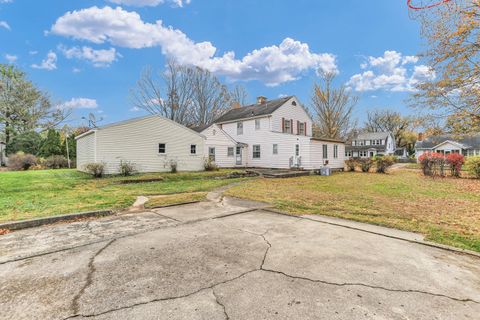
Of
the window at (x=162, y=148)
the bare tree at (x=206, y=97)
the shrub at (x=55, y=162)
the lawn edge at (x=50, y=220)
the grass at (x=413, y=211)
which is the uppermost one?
the bare tree at (x=206, y=97)

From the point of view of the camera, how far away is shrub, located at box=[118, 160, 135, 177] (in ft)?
47.9

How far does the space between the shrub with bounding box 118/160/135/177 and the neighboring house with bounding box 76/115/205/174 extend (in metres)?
0.20

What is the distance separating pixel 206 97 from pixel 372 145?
120 feet

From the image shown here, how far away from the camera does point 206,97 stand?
1330 inches

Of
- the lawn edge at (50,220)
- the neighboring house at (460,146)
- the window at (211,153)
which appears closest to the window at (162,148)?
the window at (211,153)

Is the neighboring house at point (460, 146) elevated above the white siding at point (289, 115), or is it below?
below

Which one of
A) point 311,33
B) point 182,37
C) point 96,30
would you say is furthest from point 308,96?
point 96,30

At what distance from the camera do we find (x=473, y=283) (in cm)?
265

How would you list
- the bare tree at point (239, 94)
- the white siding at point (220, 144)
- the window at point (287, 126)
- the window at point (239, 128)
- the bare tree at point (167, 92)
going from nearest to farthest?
1. the white siding at point (220, 144)
2. the window at point (287, 126)
3. the window at point (239, 128)
4. the bare tree at point (167, 92)
5. the bare tree at point (239, 94)

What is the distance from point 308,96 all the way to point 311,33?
15537 mm

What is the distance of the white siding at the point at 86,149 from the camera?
14.7 meters

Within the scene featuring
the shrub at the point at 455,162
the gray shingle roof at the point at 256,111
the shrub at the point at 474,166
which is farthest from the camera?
the gray shingle roof at the point at 256,111

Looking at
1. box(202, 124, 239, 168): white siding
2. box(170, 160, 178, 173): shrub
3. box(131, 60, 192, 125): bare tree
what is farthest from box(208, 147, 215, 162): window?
box(131, 60, 192, 125): bare tree

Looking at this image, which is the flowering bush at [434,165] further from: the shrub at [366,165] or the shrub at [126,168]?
the shrub at [126,168]
